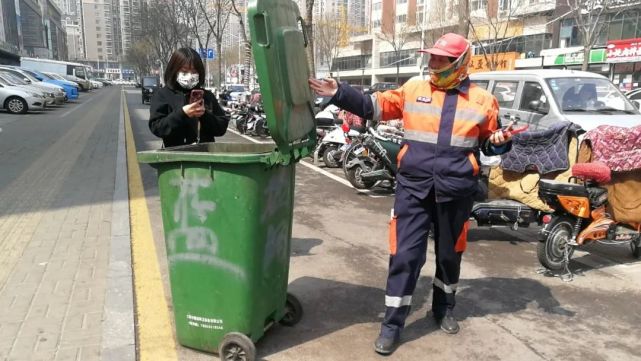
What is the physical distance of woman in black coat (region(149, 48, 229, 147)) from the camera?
3387 millimetres

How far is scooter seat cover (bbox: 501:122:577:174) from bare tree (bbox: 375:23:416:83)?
5681 centimetres

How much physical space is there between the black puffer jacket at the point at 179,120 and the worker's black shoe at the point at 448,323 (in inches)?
78.6

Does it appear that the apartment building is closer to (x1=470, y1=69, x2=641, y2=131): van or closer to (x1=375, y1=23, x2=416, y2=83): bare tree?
(x1=375, y1=23, x2=416, y2=83): bare tree

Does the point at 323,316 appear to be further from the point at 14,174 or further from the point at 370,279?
the point at 14,174

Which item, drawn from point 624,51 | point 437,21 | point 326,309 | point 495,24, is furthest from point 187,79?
point 437,21

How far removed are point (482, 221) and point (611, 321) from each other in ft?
5.96

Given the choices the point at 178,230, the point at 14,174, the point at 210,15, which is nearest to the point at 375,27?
the point at 210,15

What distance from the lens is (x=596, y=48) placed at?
34156 millimetres

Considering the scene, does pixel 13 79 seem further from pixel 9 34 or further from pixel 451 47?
pixel 9 34

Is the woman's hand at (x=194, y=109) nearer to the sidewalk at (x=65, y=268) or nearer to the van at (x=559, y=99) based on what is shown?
the sidewalk at (x=65, y=268)

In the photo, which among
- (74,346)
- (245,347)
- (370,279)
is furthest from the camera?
(370,279)

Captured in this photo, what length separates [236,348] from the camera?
2.92 metres

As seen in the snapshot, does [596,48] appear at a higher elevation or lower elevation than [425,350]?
higher

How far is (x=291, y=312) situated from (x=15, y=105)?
19.4 metres
